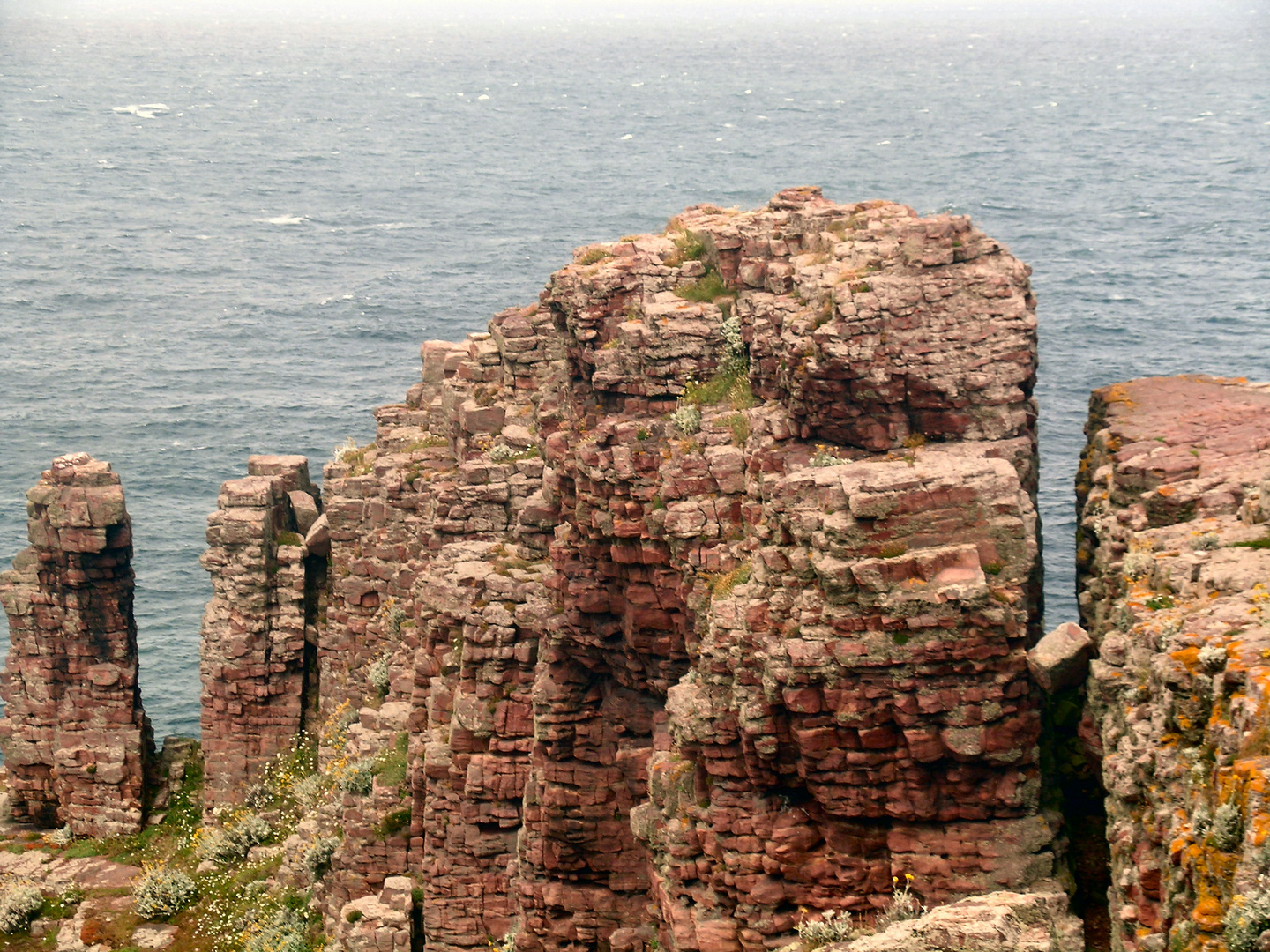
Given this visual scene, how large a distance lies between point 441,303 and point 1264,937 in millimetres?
142362

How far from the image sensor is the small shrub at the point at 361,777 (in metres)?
63.3

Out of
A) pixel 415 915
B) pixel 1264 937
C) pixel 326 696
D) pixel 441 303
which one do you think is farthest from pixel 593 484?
pixel 441 303

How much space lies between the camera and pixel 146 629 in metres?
109

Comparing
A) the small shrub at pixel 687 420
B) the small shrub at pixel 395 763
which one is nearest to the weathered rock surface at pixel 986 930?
the small shrub at pixel 687 420

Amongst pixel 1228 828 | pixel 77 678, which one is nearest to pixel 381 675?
pixel 77 678

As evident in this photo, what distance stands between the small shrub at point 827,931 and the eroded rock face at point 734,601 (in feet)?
3.15

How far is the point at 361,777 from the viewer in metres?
63.3

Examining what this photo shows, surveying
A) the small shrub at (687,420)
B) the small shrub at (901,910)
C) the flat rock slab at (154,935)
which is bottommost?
the flat rock slab at (154,935)

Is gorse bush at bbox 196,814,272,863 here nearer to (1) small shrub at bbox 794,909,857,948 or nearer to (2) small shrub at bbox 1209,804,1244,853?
(1) small shrub at bbox 794,909,857,948

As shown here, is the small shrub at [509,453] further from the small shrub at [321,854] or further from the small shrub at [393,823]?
the small shrub at [321,854]

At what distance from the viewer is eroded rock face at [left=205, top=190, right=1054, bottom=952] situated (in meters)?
35.8

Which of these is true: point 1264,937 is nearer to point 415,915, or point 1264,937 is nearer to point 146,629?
point 415,915

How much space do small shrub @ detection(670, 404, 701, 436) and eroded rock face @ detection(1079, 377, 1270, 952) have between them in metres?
9.17

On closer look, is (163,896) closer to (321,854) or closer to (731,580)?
(321,854)
